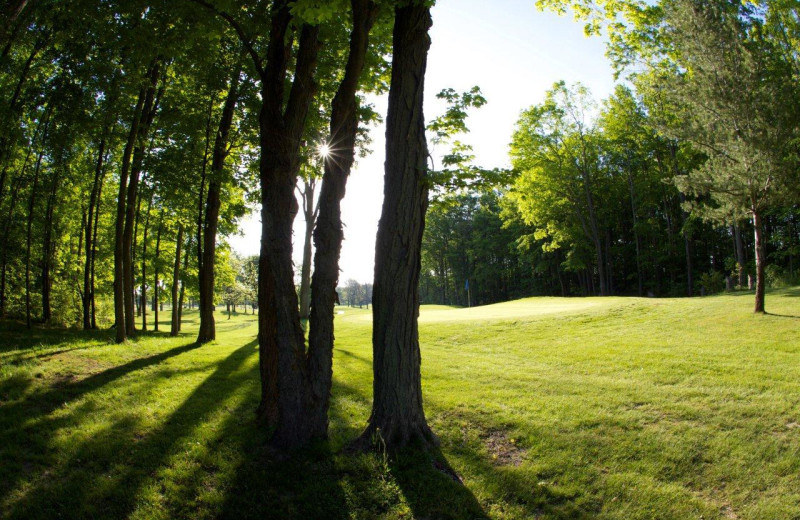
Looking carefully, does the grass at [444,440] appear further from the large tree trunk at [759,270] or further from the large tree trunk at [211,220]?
the large tree trunk at [759,270]

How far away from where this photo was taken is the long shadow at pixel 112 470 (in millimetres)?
3918

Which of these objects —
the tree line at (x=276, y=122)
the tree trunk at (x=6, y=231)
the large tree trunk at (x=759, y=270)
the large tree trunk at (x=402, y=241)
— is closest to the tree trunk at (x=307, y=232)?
the tree line at (x=276, y=122)

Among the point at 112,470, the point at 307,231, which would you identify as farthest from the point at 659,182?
the point at 112,470

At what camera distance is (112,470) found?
462 cm

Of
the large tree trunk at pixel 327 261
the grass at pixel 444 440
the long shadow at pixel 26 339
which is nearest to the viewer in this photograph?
the grass at pixel 444 440

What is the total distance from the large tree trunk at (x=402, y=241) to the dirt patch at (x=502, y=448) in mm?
971

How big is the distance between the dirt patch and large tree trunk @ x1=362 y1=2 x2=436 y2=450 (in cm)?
97

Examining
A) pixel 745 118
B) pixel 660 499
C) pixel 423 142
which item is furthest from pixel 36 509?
pixel 745 118

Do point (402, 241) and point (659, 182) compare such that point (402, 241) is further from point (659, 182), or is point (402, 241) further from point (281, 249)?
point (659, 182)

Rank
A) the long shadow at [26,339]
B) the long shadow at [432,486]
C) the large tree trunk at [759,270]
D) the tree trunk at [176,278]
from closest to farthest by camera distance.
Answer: the long shadow at [432,486], the long shadow at [26,339], the large tree trunk at [759,270], the tree trunk at [176,278]

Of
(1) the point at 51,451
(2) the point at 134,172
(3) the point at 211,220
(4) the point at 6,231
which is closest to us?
(1) the point at 51,451

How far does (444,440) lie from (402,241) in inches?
114

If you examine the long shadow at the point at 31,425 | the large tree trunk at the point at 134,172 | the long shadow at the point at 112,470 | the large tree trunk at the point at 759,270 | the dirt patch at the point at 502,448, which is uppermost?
the large tree trunk at the point at 134,172

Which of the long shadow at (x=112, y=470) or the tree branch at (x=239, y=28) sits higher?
the tree branch at (x=239, y=28)
